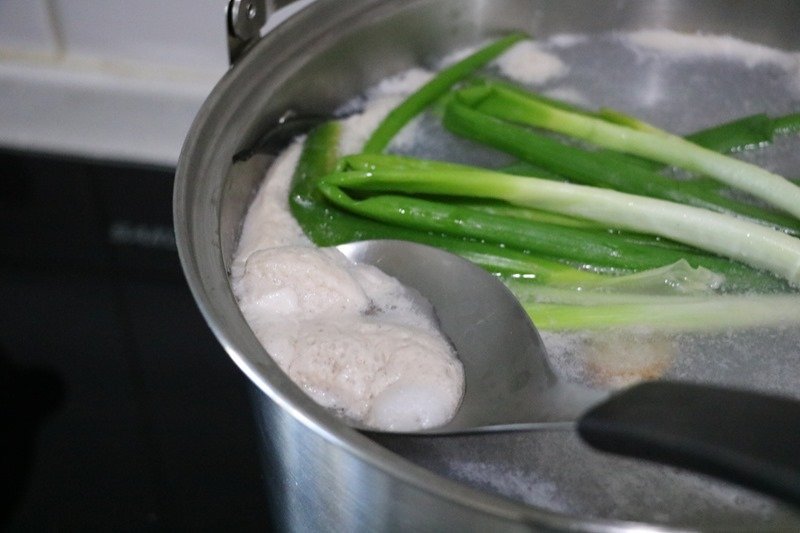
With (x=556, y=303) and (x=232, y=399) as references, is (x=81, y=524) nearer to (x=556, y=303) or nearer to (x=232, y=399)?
(x=232, y=399)

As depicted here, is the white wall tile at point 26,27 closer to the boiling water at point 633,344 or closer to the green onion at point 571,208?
the boiling water at point 633,344

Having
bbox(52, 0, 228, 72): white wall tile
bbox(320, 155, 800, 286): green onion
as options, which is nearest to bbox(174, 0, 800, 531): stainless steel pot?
bbox(320, 155, 800, 286): green onion

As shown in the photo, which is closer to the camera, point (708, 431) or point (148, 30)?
point (708, 431)

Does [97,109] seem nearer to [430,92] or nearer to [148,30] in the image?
[148,30]

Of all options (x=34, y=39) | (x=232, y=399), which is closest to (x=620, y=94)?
(x=232, y=399)

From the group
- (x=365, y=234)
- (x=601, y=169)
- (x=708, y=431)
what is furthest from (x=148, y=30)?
(x=708, y=431)

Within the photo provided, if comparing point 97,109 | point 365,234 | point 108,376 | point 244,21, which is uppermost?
point 244,21
